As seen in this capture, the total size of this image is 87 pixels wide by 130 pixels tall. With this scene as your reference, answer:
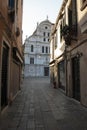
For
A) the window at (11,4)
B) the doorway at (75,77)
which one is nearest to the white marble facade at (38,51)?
the doorway at (75,77)

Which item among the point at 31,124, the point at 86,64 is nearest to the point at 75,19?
the point at 86,64

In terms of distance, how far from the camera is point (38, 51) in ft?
161

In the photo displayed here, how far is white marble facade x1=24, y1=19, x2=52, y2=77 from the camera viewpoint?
48250mm

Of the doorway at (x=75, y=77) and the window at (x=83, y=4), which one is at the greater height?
the window at (x=83, y=4)

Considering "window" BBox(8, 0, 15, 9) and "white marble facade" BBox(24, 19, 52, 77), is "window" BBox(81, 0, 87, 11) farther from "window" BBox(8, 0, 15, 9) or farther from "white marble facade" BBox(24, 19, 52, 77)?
"white marble facade" BBox(24, 19, 52, 77)

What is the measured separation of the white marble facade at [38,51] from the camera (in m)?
48.2

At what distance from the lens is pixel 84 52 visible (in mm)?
7859

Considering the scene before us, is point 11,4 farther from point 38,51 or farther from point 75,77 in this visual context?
point 38,51

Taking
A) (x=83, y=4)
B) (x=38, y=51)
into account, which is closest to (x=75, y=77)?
(x=83, y=4)

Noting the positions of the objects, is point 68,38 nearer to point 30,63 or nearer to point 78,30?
point 78,30

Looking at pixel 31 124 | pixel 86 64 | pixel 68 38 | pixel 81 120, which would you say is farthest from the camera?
pixel 68 38

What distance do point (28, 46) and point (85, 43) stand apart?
41234mm

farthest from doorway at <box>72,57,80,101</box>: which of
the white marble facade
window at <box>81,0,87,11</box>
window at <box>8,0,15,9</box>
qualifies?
the white marble facade

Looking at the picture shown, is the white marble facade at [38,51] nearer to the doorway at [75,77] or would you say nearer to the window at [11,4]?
the doorway at [75,77]
